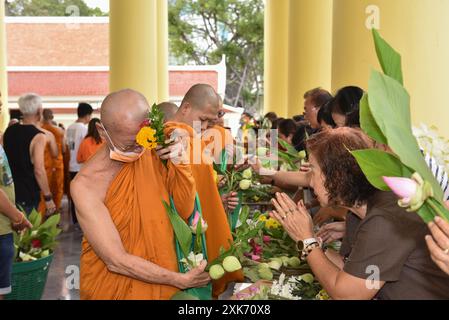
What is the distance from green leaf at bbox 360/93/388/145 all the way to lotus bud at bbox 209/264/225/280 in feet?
4.01

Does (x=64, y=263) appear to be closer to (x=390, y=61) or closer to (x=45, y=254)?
(x=45, y=254)

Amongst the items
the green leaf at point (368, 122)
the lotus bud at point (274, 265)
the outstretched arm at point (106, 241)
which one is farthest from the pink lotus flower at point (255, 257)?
the green leaf at point (368, 122)

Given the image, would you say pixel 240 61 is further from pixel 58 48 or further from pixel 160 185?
pixel 160 185

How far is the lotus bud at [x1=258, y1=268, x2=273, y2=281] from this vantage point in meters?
2.76

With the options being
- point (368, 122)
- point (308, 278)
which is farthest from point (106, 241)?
point (368, 122)

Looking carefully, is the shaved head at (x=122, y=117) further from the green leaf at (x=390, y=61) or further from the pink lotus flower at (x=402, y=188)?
the pink lotus flower at (x=402, y=188)

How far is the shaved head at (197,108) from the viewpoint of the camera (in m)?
3.57

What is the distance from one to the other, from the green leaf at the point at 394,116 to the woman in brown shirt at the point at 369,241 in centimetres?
53

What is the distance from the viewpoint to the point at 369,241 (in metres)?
1.95

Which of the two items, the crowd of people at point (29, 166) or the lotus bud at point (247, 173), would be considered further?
the lotus bud at point (247, 173)

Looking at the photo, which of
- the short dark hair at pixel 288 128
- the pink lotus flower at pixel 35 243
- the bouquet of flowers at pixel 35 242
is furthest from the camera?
the short dark hair at pixel 288 128

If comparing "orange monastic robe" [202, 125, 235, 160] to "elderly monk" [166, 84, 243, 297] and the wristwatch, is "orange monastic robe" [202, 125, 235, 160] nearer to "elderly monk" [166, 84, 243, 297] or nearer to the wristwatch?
"elderly monk" [166, 84, 243, 297]

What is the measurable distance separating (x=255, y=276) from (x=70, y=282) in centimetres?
88
